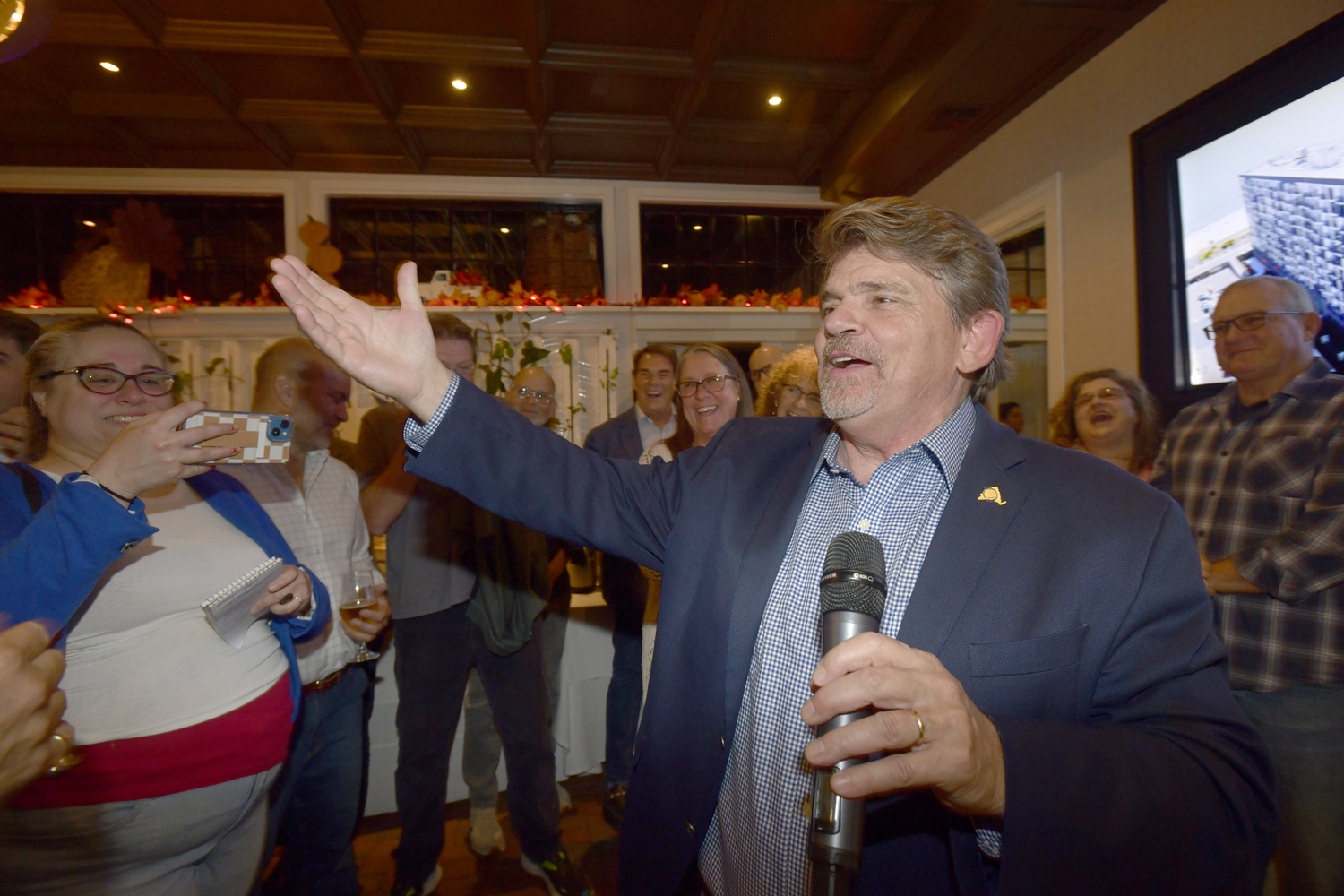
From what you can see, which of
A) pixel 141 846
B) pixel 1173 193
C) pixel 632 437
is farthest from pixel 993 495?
pixel 1173 193

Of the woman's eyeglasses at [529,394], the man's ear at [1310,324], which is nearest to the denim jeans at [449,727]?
the woman's eyeglasses at [529,394]

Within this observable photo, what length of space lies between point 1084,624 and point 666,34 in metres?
4.53

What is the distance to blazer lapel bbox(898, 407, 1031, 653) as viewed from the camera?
101cm

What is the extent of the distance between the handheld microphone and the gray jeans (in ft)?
4.63

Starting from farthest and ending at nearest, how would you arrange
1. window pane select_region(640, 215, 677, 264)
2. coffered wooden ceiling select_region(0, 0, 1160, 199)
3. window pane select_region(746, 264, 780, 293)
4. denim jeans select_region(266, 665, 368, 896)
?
1. window pane select_region(746, 264, 780, 293)
2. window pane select_region(640, 215, 677, 264)
3. coffered wooden ceiling select_region(0, 0, 1160, 199)
4. denim jeans select_region(266, 665, 368, 896)

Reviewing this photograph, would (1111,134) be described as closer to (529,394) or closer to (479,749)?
(529,394)

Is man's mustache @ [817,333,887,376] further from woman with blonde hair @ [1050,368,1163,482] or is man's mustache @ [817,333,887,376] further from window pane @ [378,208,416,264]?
window pane @ [378,208,416,264]

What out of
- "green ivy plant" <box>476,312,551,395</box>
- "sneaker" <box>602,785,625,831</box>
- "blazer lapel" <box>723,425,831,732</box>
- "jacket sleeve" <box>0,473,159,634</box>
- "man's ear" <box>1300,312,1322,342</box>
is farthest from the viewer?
"green ivy plant" <box>476,312,551,395</box>

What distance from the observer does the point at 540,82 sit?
14.9 ft

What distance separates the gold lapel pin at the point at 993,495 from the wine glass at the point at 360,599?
1700mm

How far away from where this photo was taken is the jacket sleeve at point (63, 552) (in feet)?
3.49

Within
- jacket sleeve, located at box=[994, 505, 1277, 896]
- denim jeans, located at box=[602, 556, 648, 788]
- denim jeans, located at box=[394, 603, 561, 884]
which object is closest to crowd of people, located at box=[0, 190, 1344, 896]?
jacket sleeve, located at box=[994, 505, 1277, 896]

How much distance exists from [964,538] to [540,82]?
4743 mm

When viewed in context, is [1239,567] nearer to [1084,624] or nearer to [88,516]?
[1084,624]
